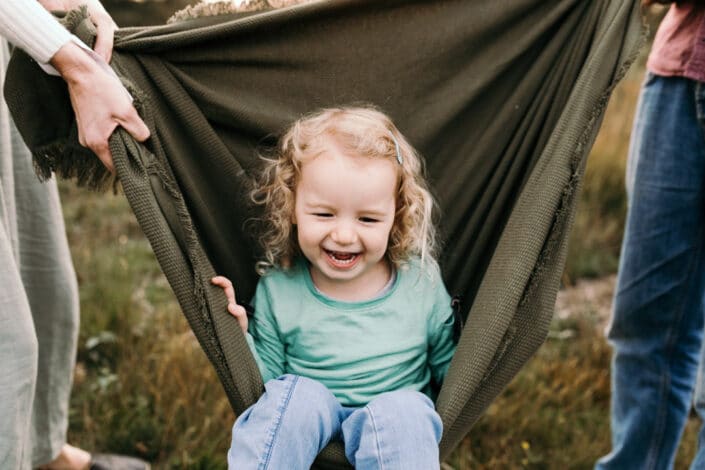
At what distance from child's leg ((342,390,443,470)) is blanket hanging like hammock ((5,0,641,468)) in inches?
1.7

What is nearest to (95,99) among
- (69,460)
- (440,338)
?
(440,338)

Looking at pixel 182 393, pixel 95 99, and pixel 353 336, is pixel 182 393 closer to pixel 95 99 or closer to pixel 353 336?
pixel 353 336

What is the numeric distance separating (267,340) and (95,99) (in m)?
0.66

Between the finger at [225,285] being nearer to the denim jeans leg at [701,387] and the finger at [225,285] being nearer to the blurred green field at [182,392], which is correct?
the blurred green field at [182,392]

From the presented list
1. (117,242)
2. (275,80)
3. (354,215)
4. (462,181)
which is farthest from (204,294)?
(117,242)

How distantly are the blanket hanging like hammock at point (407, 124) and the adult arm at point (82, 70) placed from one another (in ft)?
0.14

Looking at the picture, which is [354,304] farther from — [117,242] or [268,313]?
[117,242]

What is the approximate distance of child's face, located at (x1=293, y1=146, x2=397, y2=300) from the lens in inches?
68.7

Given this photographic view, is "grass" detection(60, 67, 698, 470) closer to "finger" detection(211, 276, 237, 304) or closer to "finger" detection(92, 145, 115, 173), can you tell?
→ "finger" detection(211, 276, 237, 304)

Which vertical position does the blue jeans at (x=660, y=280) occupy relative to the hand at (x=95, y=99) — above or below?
below

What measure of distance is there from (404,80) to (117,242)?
2.45m

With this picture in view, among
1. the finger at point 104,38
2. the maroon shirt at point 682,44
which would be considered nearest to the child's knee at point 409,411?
the finger at point 104,38

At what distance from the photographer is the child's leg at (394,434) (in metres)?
1.54

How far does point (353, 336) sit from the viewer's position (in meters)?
1.83
